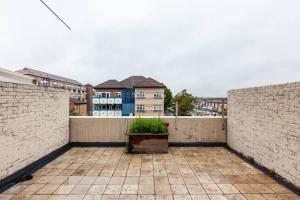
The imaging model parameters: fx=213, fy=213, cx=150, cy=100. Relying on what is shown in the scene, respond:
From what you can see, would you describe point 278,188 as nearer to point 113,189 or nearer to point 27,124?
point 113,189

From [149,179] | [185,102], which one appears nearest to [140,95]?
[185,102]

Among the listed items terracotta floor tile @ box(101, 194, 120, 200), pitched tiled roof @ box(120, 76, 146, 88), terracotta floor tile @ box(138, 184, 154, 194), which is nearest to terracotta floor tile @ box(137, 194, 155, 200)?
terracotta floor tile @ box(138, 184, 154, 194)

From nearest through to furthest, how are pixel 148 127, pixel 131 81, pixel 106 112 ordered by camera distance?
pixel 148 127 → pixel 106 112 → pixel 131 81

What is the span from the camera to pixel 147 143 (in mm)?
5891

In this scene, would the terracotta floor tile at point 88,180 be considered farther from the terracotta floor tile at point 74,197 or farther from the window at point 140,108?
the window at point 140,108

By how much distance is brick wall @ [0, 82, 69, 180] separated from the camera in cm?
374

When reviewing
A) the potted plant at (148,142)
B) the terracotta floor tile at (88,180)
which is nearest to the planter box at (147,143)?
the potted plant at (148,142)

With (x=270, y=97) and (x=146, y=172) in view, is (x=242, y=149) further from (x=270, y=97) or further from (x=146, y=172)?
(x=146, y=172)

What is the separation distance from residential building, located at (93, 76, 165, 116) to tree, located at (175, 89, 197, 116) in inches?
124

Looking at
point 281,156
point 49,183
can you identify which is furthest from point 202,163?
point 49,183

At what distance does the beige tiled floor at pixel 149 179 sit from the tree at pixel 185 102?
31209 millimetres

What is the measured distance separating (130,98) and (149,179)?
34255 mm

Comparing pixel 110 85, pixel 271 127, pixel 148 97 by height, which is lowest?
pixel 271 127

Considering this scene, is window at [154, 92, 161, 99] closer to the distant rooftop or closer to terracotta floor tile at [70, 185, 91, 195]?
the distant rooftop
